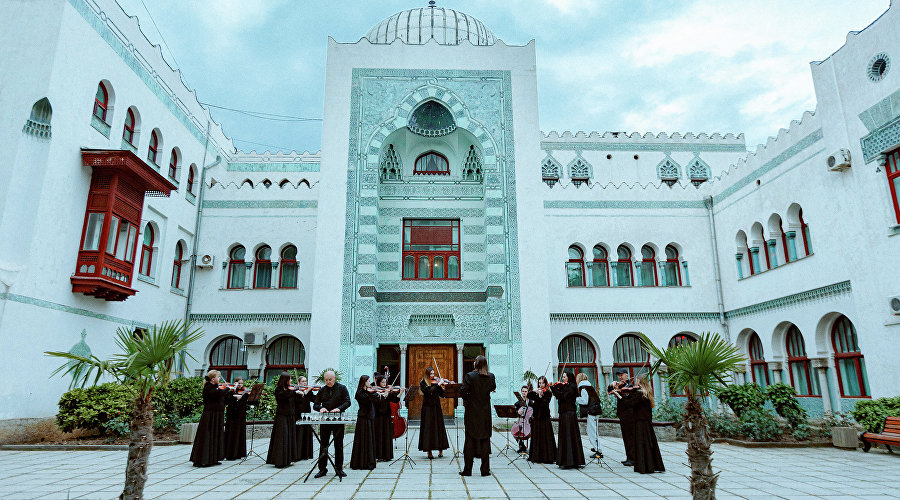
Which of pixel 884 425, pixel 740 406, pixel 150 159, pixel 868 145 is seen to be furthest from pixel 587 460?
pixel 150 159

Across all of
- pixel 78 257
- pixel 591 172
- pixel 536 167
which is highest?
pixel 591 172

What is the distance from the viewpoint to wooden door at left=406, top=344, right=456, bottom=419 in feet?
49.9

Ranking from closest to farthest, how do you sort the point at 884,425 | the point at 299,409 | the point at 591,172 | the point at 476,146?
the point at 299,409 < the point at 884,425 < the point at 476,146 < the point at 591,172

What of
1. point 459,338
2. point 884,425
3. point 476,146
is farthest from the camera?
point 476,146

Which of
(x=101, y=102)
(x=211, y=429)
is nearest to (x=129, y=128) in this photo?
(x=101, y=102)

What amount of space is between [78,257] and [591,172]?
1671 cm

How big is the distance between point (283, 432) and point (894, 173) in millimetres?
12215

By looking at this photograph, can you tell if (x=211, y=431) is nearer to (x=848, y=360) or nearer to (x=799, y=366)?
(x=848, y=360)

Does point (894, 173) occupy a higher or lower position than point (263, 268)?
higher

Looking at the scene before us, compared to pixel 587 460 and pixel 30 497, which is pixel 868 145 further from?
pixel 30 497

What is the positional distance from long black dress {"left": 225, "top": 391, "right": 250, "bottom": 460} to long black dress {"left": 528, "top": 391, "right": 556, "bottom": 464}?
14.9 ft

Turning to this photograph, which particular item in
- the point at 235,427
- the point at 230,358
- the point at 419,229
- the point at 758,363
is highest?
the point at 419,229

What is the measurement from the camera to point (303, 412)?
8.62 m

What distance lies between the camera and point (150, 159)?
15336mm
